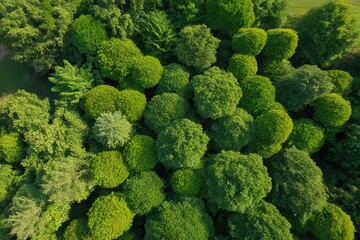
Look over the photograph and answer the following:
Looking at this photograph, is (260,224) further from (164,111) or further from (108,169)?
(108,169)

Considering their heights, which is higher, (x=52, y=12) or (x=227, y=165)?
(x=52, y=12)

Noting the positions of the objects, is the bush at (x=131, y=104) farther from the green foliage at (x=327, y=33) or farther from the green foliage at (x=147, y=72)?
the green foliage at (x=327, y=33)

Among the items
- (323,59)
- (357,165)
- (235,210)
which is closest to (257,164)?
(235,210)

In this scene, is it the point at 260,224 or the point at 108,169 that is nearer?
the point at 260,224

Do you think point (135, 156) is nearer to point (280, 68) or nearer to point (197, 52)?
point (197, 52)

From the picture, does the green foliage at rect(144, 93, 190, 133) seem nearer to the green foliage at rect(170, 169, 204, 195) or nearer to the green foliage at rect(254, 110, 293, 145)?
the green foliage at rect(170, 169, 204, 195)

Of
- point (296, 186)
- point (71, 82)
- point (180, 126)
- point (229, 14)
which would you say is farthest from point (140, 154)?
point (229, 14)

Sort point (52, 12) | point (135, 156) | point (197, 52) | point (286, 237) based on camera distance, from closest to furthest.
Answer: point (286, 237) → point (135, 156) → point (197, 52) → point (52, 12)

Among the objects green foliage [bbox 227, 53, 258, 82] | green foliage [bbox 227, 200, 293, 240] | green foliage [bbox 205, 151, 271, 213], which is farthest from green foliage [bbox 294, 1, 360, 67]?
green foliage [bbox 227, 200, 293, 240]
